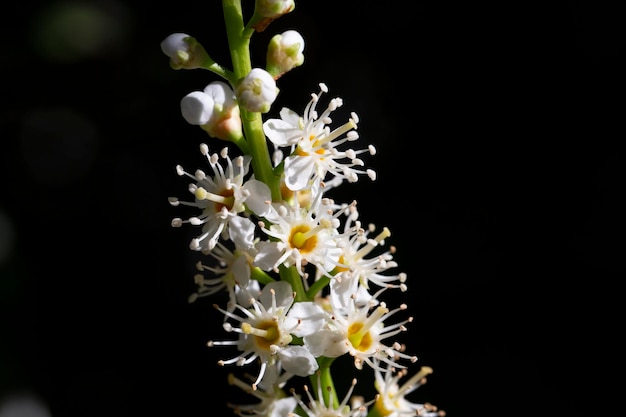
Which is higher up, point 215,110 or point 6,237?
point 215,110

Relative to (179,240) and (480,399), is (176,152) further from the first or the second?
(480,399)

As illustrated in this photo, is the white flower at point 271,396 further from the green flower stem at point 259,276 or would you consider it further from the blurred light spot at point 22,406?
the blurred light spot at point 22,406

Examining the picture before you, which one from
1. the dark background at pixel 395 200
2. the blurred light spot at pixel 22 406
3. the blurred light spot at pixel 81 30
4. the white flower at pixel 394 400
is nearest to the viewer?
the white flower at pixel 394 400

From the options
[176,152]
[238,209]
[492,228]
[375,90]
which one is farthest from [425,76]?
[238,209]

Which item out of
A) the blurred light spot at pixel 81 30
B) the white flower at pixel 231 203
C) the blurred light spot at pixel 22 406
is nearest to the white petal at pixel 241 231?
the white flower at pixel 231 203

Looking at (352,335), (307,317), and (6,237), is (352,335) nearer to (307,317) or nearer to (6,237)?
(307,317)

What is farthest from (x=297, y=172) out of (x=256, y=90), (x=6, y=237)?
(x=6, y=237)
